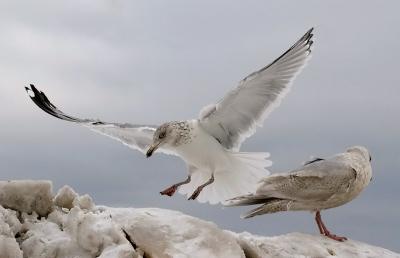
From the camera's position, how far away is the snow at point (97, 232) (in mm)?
4734

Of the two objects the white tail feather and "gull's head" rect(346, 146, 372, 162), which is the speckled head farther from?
"gull's head" rect(346, 146, 372, 162)

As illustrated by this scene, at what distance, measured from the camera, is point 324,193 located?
635 cm

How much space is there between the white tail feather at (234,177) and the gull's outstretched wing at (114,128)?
878mm

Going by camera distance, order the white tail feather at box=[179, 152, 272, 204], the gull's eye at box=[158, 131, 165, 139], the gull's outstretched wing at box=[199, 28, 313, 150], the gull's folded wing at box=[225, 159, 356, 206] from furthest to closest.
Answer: the white tail feather at box=[179, 152, 272, 204], the gull's eye at box=[158, 131, 165, 139], the gull's outstretched wing at box=[199, 28, 313, 150], the gull's folded wing at box=[225, 159, 356, 206]

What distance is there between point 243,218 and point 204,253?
1.70 metres

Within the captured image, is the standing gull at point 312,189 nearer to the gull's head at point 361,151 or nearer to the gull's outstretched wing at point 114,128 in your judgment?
the gull's head at point 361,151

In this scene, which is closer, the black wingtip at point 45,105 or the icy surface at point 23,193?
the icy surface at point 23,193

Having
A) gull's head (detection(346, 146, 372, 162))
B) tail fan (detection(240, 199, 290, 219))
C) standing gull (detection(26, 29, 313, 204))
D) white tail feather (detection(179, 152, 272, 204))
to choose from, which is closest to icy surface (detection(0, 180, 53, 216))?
tail fan (detection(240, 199, 290, 219))

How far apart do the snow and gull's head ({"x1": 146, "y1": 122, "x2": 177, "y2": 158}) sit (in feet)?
7.72

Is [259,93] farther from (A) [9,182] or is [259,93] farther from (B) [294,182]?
(A) [9,182]

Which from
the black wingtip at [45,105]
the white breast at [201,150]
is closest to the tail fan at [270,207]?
the white breast at [201,150]

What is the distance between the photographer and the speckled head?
7.79 metres

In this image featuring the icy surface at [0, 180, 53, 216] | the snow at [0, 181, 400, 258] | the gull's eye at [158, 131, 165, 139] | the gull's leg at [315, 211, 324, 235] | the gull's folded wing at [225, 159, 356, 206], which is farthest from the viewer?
the gull's eye at [158, 131, 165, 139]

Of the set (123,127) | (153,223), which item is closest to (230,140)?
(123,127)
